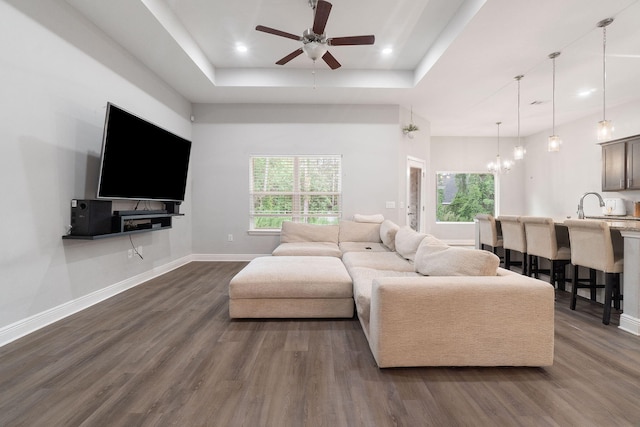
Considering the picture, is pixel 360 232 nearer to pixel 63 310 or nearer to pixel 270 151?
pixel 270 151

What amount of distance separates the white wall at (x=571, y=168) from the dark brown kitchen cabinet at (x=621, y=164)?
10.2 inches

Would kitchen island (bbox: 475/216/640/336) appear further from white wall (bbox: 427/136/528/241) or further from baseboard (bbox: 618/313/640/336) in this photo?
white wall (bbox: 427/136/528/241)

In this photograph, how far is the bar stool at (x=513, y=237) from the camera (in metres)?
3.69

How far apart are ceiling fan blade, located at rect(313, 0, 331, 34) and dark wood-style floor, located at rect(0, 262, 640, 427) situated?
270 centimetres

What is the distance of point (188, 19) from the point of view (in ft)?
11.3

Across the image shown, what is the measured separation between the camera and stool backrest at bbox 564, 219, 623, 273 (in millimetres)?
2600

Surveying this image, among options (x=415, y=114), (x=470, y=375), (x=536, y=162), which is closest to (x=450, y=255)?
(x=470, y=375)

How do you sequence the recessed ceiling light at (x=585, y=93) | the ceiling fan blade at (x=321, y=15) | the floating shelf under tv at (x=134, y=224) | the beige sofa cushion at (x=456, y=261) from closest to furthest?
the beige sofa cushion at (x=456, y=261) → the ceiling fan blade at (x=321, y=15) → the floating shelf under tv at (x=134, y=224) → the recessed ceiling light at (x=585, y=93)

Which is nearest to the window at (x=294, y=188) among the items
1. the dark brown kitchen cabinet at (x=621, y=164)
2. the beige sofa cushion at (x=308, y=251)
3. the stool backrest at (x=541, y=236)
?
the beige sofa cushion at (x=308, y=251)

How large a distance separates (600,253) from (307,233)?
145 inches

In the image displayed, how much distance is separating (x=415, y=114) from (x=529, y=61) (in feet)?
7.60

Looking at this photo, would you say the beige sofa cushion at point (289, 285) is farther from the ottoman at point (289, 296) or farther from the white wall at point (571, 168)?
the white wall at point (571, 168)

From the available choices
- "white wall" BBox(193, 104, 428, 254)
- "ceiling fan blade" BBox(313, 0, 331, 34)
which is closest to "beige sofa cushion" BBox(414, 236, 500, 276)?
"ceiling fan blade" BBox(313, 0, 331, 34)

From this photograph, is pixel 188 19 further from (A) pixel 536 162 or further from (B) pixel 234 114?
(A) pixel 536 162
